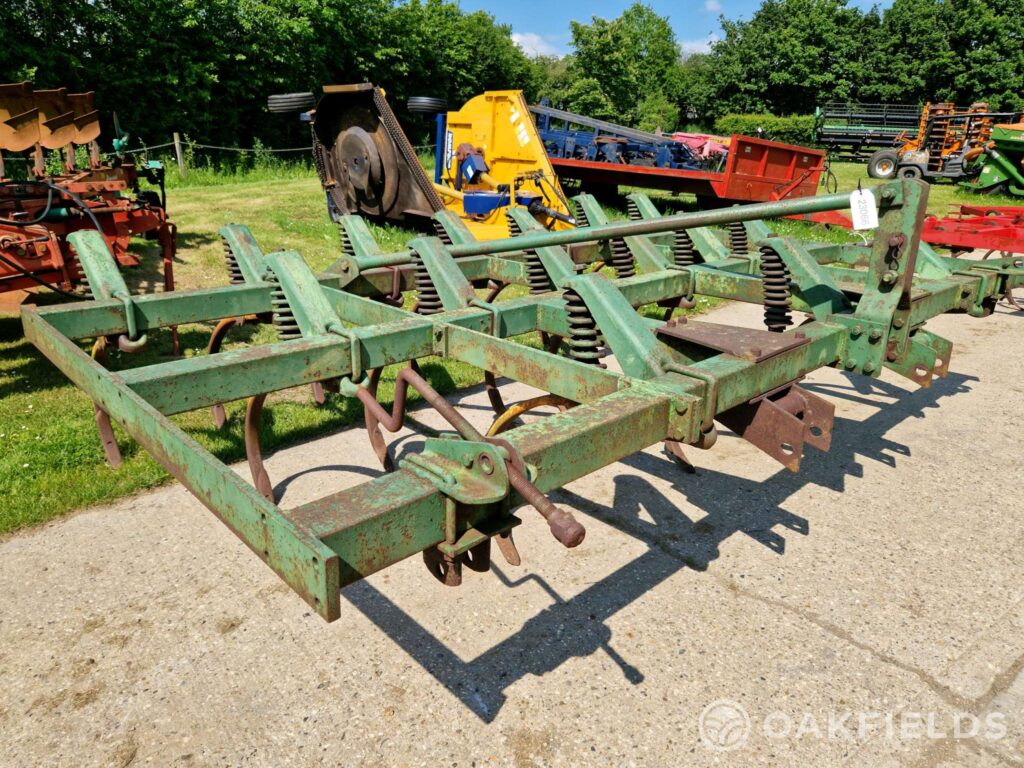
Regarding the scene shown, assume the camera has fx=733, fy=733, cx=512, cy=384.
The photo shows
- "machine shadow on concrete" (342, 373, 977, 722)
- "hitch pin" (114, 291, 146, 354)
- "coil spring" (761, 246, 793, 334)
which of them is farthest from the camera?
"coil spring" (761, 246, 793, 334)

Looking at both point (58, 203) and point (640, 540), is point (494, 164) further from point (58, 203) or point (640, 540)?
point (640, 540)

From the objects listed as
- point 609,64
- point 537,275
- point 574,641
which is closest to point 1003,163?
point 537,275

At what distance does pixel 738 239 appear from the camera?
462 cm

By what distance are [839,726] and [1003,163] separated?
60.1 feet

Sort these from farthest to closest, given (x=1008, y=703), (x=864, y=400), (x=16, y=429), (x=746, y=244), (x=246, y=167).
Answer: (x=246, y=167) → (x=864, y=400) → (x=746, y=244) → (x=16, y=429) → (x=1008, y=703)

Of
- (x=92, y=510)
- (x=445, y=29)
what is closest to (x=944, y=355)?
(x=92, y=510)

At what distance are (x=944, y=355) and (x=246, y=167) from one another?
16.7 meters

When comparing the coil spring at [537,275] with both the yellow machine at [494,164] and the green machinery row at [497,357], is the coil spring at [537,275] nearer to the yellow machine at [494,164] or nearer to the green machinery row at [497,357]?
the green machinery row at [497,357]

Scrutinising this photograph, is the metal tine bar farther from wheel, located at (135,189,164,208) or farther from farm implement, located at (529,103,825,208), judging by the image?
farm implement, located at (529,103,825,208)

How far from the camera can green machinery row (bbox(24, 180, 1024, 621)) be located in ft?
4.82

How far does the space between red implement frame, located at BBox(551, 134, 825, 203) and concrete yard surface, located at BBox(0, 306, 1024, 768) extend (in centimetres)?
731

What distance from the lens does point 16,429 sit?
13.2 feet

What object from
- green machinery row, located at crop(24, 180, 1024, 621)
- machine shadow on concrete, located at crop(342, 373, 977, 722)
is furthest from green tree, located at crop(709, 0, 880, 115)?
green machinery row, located at crop(24, 180, 1024, 621)

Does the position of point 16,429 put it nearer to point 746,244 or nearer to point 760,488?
point 760,488
